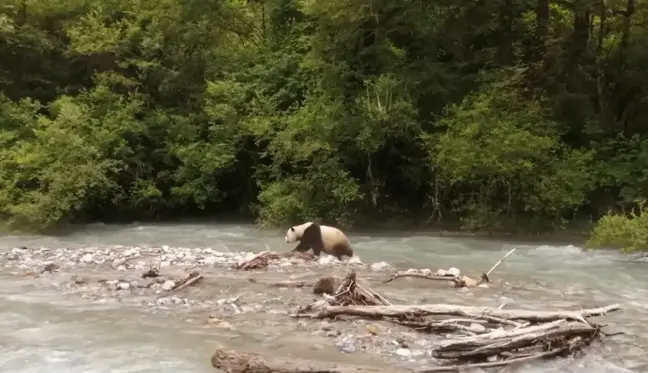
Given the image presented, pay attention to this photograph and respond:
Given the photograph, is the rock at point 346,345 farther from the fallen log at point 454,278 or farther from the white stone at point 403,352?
the fallen log at point 454,278

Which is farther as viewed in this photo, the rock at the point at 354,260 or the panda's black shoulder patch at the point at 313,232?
the panda's black shoulder patch at the point at 313,232

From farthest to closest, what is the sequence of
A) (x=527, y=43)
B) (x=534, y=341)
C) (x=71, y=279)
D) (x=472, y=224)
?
(x=527, y=43)
(x=472, y=224)
(x=71, y=279)
(x=534, y=341)

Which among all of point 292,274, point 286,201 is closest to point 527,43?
point 286,201

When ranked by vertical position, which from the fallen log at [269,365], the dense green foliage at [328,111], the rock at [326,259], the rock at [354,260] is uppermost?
the dense green foliage at [328,111]

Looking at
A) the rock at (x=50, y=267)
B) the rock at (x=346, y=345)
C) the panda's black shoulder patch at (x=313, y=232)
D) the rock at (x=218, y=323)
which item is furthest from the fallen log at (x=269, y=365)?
the panda's black shoulder patch at (x=313, y=232)

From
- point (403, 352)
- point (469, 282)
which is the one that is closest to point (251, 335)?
point (403, 352)

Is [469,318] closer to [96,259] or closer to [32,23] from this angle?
[96,259]

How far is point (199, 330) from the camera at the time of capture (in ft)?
26.7

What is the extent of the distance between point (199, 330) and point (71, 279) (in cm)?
415

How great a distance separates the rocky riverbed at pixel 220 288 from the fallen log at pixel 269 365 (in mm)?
653

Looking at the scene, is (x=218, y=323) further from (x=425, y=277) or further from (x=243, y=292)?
(x=425, y=277)

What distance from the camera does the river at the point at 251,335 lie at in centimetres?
693

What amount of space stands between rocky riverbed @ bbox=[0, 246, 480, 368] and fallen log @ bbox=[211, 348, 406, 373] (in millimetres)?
653

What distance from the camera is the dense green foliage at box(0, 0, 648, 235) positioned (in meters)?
19.1
